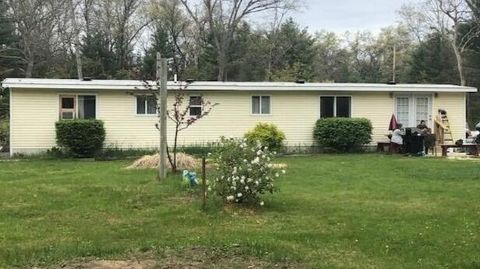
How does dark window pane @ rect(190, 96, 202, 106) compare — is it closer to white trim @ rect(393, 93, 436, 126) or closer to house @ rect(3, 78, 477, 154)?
house @ rect(3, 78, 477, 154)

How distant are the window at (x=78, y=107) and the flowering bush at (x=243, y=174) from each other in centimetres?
1100

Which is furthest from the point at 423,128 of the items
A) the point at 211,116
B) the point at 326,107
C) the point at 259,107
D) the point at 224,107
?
the point at 211,116

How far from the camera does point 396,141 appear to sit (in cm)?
1877

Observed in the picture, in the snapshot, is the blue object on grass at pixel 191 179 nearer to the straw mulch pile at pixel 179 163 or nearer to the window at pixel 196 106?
the straw mulch pile at pixel 179 163

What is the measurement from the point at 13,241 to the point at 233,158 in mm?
3167

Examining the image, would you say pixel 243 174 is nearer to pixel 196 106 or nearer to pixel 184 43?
pixel 196 106

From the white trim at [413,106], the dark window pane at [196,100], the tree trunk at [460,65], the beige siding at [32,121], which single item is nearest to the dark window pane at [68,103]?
the beige siding at [32,121]

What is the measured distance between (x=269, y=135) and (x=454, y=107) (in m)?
6.96

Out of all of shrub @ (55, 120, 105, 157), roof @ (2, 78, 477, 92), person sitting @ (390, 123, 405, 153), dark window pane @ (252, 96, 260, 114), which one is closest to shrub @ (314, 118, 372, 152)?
person sitting @ (390, 123, 405, 153)

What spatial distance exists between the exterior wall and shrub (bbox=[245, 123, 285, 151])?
0.76 metres

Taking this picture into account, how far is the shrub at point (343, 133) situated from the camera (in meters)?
19.4

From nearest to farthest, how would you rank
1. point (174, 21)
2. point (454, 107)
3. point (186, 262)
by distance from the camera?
point (186, 262) → point (454, 107) → point (174, 21)

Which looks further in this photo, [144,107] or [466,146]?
[144,107]

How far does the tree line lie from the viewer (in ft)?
124
